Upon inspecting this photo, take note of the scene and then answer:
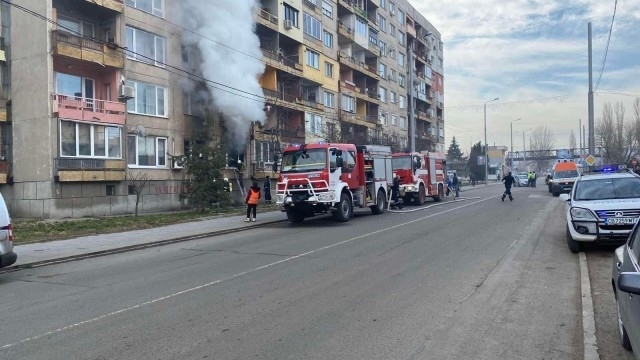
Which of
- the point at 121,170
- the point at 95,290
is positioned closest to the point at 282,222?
the point at 121,170

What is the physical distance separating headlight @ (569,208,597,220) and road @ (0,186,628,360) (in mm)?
788

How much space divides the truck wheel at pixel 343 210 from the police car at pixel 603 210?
8.35m

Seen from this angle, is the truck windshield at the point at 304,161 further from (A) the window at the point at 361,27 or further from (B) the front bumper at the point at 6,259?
(A) the window at the point at 361,27

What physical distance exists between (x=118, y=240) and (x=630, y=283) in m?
14.1

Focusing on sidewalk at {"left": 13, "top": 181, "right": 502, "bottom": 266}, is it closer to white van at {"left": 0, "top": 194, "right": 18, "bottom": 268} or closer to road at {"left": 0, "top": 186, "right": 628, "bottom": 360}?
road at {"left": 0, "top": 186, "right": 628, "bottom": 360}

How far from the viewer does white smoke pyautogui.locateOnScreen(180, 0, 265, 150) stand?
3030 centimetres

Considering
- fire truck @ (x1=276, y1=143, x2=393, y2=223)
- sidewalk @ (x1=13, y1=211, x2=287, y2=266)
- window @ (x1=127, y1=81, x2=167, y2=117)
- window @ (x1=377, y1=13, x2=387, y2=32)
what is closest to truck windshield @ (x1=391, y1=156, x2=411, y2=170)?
fire truck @ (x1=276, y1=143, x2=393, y2=223)

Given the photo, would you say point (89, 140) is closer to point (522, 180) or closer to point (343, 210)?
point (343, 210)

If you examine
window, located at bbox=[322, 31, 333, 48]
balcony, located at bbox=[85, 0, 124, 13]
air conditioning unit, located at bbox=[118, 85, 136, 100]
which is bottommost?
air conditioning unit, located at bbox=[118, 85, 136, 100]

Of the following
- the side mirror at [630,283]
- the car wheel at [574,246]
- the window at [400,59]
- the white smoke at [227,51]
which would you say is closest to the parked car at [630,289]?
the side mirror at [630,283]

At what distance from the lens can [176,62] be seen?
2978 centimetres

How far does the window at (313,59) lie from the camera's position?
42906 mm

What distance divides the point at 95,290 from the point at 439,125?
77177mm

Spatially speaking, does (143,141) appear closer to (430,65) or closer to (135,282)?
(135,282)
